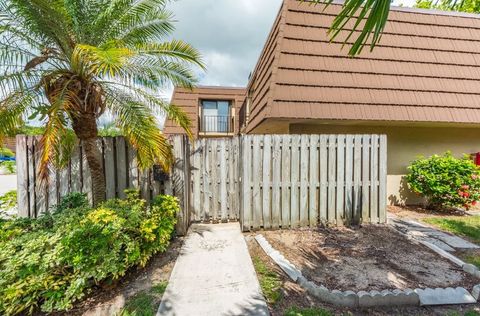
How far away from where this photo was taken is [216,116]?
16.8 m

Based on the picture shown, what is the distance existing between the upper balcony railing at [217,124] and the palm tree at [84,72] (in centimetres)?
1162

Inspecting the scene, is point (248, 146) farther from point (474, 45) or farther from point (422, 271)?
point (474, 45)

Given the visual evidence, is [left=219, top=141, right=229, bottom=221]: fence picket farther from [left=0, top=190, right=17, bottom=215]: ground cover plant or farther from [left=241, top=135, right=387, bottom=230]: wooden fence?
[left=0, top=190, right=17, bottom=215]: ground cover plant

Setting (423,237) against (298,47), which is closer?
(423,237)

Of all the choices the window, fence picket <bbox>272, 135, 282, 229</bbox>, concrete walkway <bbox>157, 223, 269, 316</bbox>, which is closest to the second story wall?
the window

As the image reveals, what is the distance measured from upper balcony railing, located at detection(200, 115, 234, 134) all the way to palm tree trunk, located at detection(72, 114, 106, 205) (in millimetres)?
11854

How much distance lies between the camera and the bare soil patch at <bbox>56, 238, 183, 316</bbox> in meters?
2.81

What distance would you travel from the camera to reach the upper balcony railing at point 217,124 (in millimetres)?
16339

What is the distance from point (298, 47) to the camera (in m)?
6.34

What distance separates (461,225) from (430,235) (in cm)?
139

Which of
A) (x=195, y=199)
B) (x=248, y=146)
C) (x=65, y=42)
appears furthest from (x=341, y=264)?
(x=65, y=42)

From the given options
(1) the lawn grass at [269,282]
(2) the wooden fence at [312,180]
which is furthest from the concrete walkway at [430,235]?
(1) the lawn grass at [269,282]

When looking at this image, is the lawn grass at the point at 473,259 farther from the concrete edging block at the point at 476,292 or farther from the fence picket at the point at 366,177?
the fence picket at the point at 366,177

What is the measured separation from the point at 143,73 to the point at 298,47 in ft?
13.5
